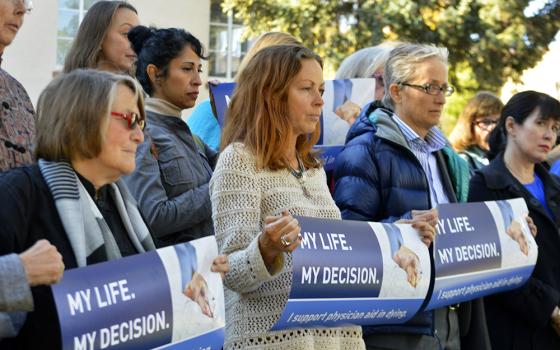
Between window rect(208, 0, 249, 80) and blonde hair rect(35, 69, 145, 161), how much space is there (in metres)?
20.8

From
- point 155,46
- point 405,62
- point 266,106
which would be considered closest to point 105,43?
point 155,46

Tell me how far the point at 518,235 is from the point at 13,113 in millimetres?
2857

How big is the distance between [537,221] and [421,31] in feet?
51.4

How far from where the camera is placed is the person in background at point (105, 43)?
5473 millimetres

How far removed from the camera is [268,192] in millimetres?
4242

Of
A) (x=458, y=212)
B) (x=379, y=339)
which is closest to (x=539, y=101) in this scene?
(x=458, y=212)

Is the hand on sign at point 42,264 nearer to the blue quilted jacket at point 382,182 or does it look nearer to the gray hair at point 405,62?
the blue quilted jacket at point 382,182

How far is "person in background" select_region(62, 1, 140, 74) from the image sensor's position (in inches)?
215

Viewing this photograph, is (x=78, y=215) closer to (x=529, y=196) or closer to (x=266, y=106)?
(x=266, y=106)

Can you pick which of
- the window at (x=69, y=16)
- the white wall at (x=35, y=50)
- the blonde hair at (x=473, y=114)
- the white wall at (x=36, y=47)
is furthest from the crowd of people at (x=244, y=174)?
the window at (x=69, y=16)

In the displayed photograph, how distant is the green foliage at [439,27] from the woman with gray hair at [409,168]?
1568cm

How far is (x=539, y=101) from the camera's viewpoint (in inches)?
250

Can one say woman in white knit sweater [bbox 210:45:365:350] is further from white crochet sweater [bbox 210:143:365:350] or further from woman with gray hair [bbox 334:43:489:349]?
woman with gray hair [bbox 334:43:489:349]

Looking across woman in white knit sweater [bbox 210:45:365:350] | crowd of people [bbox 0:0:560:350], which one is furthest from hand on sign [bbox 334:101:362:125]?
woman in white knit sweater [bbox 210:45:365:350]
